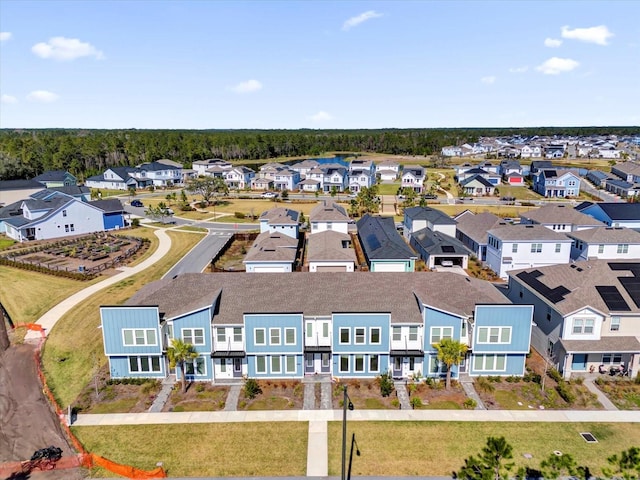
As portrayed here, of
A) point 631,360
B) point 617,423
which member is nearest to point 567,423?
point 617,423

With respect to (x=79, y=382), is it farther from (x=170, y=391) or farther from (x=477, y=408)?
(x=477, y=408)

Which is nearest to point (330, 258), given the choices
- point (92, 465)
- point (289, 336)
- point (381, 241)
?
point (381, 241)

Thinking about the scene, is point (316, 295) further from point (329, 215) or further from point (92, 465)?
point (329, 215)

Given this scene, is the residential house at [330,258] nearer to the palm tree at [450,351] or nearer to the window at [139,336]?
the palm tree at [450,351]

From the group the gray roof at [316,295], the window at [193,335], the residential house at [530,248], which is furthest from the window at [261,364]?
the residential house at [530,248]

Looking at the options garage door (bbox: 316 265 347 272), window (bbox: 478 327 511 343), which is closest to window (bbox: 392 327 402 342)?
window (bbox: 478 327 511 343)

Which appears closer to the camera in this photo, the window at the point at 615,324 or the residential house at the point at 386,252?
the window at the point at 615,324
